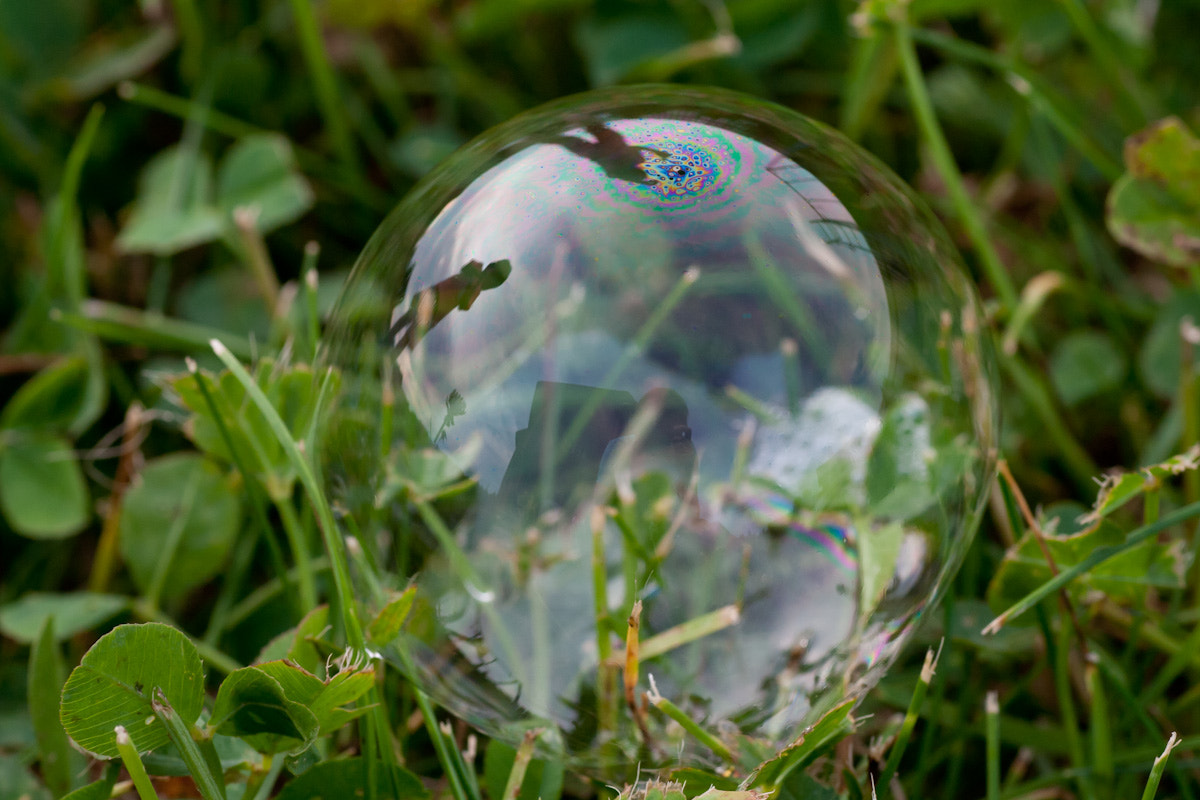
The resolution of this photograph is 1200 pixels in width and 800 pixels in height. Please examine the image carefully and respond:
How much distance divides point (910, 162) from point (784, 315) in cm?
96

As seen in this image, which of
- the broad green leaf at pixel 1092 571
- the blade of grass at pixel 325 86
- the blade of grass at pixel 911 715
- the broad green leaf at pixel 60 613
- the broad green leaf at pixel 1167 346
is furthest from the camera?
the blade of grass at pixel 325 86

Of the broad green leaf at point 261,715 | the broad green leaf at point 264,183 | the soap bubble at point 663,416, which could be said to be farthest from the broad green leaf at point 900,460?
the broad green leaf at point 264,183

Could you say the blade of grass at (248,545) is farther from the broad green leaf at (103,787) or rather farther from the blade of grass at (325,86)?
the blade of grass at (325,86)

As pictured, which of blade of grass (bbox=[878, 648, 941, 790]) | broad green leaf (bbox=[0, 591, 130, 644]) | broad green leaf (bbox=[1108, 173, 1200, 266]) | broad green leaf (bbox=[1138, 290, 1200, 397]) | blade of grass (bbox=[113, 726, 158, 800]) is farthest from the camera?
broad green leaf (bbox=[1138, 290, 1200, 397])

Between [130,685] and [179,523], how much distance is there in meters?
0.49

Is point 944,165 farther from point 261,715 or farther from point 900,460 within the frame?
point 261,715

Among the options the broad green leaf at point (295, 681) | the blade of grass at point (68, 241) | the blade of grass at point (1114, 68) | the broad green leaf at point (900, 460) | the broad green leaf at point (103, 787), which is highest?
the blade of grass at point (1114, 68)

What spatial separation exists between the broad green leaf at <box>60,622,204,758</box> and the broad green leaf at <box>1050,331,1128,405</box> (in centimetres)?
118

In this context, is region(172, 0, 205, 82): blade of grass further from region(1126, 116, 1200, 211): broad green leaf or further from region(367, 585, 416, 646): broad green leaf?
region(1126, 116, 1200, 211): broad green leaf

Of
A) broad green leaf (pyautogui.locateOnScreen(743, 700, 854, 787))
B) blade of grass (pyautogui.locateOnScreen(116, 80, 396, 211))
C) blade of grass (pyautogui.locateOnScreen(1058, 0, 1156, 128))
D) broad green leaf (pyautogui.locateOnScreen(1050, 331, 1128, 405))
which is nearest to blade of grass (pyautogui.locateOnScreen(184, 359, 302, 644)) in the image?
broad green leaf (pyautogui.locateOnScreen(743, 700, 854, 787))

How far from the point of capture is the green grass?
0.95m

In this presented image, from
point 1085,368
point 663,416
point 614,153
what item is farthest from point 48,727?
point 1085,368

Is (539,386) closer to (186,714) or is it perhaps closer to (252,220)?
(186,714)

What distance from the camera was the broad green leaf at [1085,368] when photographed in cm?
146
